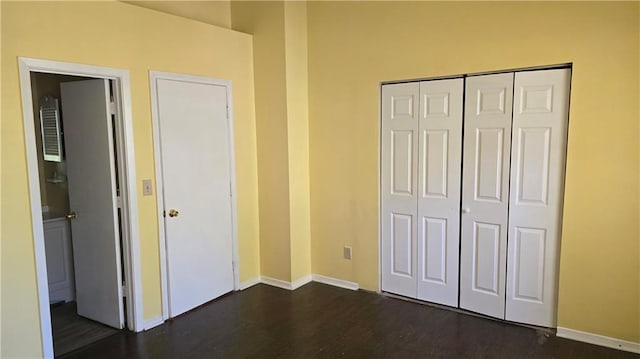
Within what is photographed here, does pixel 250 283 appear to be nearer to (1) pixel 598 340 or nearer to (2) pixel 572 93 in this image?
(1) pixel 598 340

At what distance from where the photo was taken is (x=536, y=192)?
3.22 metres

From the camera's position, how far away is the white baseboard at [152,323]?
134 inches

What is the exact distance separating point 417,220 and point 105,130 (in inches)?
107

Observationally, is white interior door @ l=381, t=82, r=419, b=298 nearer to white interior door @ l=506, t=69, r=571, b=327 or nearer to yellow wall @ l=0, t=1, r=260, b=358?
white interior door @ l=506, t=69, r=571, b=327

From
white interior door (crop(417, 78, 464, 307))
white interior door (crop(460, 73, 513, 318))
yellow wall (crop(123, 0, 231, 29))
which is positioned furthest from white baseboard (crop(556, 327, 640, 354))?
yellow wall (crop(123, 0, 231, 29))

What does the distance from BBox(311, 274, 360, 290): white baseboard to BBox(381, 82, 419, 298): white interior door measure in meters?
0.35

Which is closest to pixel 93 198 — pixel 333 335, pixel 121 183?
pixel 121 183

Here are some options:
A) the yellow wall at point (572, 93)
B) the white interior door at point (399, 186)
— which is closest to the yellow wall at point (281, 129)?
the yellow wall at point (572, 93)

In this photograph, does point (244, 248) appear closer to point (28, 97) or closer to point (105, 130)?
point (105, 130)

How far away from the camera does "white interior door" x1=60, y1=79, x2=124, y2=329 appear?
10.7 ft

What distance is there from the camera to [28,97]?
2627mm

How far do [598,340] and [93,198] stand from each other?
13.2ft

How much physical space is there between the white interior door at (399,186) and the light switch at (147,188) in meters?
2.06

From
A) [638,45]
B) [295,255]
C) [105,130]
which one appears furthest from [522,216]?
[105,130]
